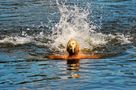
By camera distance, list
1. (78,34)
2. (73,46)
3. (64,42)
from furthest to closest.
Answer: (78,34)
(64,42)
(73,46)

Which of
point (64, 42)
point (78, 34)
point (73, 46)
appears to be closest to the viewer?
point (73, 46)

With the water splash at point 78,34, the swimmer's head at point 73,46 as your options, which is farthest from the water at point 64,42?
the swimmer's head at point 73,46

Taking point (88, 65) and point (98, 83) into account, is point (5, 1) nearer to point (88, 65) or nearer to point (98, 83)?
point (88, 65)

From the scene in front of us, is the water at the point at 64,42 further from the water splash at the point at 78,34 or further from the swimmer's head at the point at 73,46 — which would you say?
the swimmer's head at the point at 73,46

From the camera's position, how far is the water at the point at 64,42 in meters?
13.0

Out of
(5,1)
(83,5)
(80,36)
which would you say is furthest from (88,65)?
(5,1)

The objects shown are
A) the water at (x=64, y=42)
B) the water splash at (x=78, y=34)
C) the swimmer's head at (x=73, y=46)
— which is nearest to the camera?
the water at (x=64, y=42)

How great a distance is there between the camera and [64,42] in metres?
18.4

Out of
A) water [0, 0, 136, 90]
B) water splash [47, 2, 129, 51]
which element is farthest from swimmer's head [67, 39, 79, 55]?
water splash [47, 2, 129, 51]

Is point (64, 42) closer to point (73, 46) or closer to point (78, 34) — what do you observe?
point (78, 34)

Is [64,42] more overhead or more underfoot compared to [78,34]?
more underfoot

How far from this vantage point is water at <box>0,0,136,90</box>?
13023 millimetres

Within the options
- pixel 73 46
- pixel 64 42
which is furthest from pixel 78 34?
pixel 73 46

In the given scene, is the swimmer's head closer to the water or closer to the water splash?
the water
